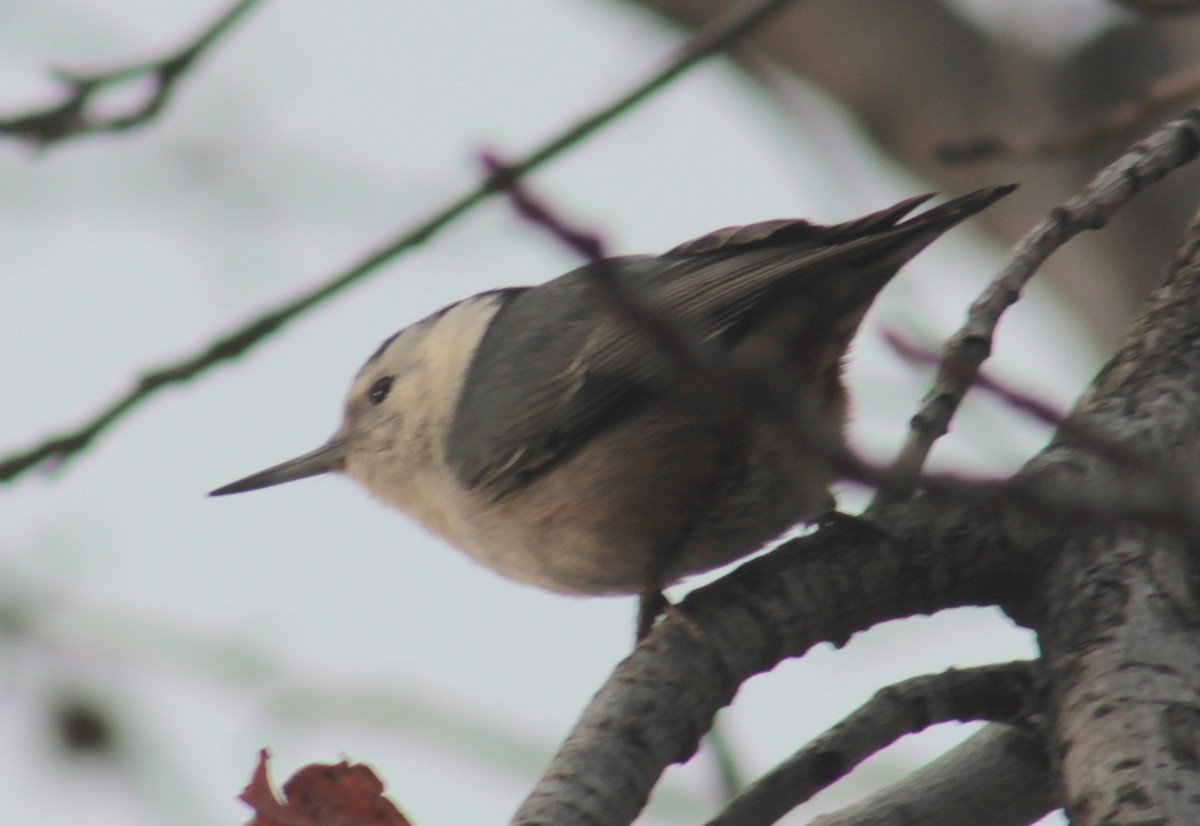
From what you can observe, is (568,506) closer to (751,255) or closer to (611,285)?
(751,255)

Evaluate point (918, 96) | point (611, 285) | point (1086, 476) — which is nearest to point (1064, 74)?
point (918, 96)

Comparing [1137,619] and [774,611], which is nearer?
[1137,619]

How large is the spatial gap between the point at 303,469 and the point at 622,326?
193 centimetres

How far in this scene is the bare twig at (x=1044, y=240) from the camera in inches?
89.0

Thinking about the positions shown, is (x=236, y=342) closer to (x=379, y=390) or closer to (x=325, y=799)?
(x=325, y=799)

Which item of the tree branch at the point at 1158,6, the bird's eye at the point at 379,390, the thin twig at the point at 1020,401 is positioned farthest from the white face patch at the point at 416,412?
the thin twig at the point at 1020,401

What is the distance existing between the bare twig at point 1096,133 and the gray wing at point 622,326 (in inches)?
23.0

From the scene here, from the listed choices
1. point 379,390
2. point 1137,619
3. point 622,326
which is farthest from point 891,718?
point 379,390

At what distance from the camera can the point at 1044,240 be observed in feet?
7.58

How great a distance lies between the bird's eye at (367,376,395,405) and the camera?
4.00m

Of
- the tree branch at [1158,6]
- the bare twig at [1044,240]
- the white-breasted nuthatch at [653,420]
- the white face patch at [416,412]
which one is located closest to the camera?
the bare twig at [1044,240]

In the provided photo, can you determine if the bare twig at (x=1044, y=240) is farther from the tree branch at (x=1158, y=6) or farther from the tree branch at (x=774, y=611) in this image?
the tree branch at (x=1158, y=6)

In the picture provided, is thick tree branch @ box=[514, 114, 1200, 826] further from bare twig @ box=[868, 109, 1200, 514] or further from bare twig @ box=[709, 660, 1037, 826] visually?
bare twig @ box=[709, 660, 1037, 826]

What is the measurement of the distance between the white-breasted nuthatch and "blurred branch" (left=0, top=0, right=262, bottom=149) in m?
0.78
